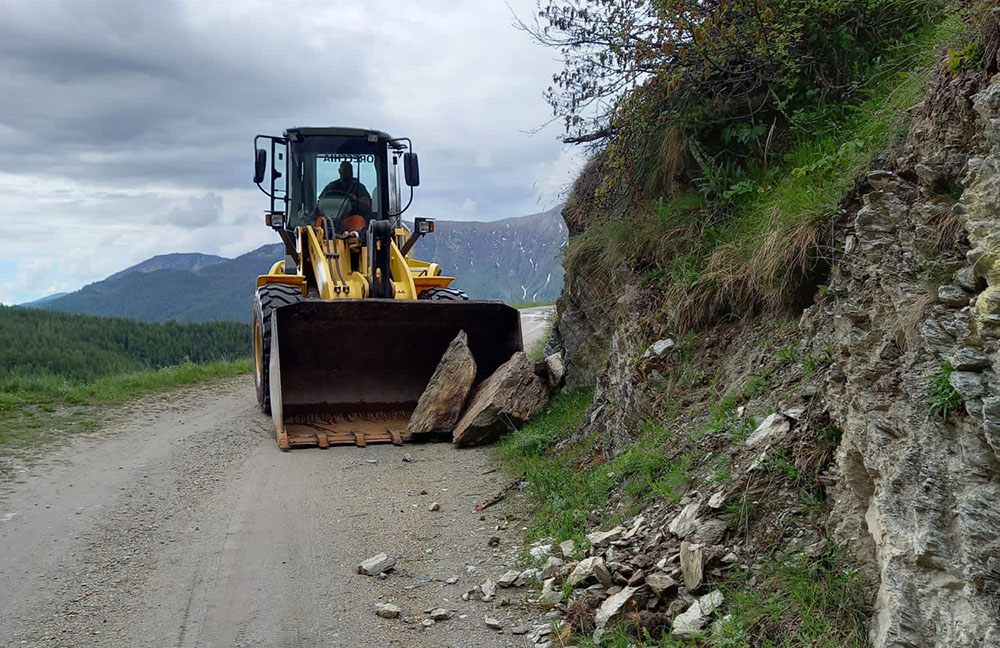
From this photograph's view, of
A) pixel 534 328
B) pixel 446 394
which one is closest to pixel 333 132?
pixel 446 394

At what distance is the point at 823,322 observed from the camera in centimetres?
452

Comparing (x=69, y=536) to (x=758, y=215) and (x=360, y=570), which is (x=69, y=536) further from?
(x=758, y=215)

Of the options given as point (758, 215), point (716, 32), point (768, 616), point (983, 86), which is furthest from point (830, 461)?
point (716, 32)

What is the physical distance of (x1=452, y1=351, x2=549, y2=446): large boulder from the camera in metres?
8.28

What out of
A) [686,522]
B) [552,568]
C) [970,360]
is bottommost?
[552,568]

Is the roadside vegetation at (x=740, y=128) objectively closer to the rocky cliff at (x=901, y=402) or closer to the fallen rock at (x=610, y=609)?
the rocky cliff at (x=901, y=402)

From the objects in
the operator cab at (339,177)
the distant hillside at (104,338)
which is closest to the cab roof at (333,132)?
the operator cab at (339,177)

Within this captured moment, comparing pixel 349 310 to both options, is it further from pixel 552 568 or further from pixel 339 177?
pixel 552 568

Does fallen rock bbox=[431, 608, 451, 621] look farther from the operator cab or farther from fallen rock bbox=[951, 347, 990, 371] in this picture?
the operator cab

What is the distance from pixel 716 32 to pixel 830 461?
12.8 feet

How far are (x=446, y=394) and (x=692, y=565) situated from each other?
16.8 feet

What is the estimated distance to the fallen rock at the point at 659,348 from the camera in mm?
6129

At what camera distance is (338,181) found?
10.9m

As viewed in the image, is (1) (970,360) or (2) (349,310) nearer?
(1) (970,360)
